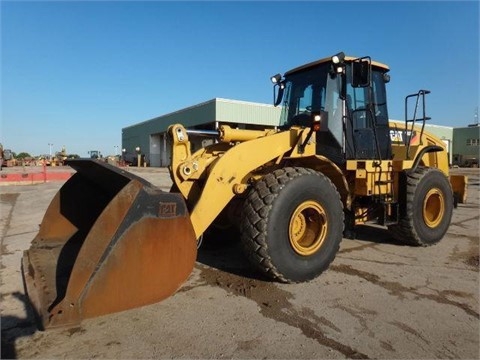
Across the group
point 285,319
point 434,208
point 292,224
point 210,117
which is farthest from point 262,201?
point 210,117

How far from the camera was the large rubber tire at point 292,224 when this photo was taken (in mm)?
4012

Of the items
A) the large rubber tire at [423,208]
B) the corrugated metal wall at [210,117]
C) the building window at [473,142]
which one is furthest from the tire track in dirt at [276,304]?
the building window at [473,142]

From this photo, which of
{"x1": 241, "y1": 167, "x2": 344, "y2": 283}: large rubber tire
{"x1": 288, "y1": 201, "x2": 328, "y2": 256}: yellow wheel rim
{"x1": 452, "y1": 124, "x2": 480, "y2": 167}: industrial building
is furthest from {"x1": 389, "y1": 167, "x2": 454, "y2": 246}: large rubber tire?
{"x1": 452, "y1": 124, "x2": 480, "y2": 167}: industrial building

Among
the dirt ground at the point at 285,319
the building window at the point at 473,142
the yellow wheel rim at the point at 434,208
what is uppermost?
the building window at the point at 473,142

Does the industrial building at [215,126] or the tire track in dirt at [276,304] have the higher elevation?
the industrial building at [215,126]

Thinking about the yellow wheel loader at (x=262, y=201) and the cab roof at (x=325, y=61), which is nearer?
the yellow wheel loader at (x=262, y=201)

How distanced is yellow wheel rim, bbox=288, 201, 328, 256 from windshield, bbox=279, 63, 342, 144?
138 cm

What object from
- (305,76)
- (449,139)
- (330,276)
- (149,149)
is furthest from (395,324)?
(449,139)

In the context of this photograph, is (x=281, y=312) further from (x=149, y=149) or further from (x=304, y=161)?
(x=149, y=149)

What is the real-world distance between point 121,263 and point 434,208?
17.6ft

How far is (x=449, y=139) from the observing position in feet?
A: 169

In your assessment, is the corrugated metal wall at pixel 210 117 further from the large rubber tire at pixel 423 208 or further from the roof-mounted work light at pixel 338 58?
the roof-mounted work light at pixel 338 58

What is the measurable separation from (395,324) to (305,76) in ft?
12.2

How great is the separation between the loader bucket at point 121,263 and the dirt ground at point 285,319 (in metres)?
0.34
